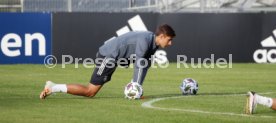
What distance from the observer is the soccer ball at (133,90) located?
15.4m

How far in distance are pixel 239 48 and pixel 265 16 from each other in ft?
5.28

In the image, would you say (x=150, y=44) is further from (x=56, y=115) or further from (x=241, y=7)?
(x=241, y=7)

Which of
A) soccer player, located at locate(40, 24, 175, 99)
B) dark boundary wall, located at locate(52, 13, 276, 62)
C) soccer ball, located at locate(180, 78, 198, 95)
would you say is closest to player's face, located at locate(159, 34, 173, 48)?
soccer player, located at locate(40, 24, 175, 99)

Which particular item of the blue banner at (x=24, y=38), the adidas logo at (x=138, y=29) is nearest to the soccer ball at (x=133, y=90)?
the blue banner at (x=24, y=38)

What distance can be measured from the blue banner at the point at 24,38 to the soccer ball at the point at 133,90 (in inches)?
553

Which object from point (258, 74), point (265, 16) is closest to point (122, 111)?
point (258, 74)

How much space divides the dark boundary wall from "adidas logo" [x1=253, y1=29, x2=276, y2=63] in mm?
156

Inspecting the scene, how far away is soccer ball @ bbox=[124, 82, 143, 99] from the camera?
1538 cm

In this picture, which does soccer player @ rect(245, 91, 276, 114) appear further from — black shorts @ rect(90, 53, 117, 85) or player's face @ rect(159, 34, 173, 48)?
black shorts @ rect(90, 53, 117, 85)

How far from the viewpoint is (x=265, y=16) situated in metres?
31.5

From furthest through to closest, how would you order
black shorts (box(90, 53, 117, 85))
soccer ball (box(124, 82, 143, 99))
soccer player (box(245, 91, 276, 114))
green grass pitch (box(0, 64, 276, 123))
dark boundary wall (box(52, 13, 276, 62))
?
dark boundary wall (box(52, 13, 276, 62))
black shorts (box(90, 53, 117, 85))
soccer ball (box(124, 82, 143, 99))
soccer player (box(245, 91, 276, 114))
green grass pitch (box(0, 64, 276, 123))

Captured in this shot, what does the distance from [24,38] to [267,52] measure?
9.09 metres

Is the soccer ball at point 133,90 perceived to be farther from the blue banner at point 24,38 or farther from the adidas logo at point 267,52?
the adidas logo at point 267,52

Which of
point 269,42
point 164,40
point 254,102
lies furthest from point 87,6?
point 254,102
